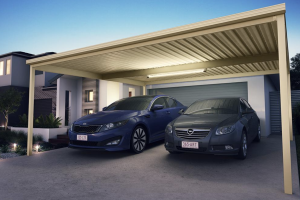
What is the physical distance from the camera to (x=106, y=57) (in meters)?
6.70

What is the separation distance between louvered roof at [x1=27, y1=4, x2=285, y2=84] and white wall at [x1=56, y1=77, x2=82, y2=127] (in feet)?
13.5

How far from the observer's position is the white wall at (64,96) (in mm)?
12250

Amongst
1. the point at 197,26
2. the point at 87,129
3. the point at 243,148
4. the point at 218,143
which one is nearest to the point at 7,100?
the point at 87,129

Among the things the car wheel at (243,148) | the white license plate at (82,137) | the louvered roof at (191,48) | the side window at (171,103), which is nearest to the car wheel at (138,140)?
the white license plate at (82,137)

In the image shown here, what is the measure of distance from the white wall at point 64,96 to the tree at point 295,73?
28.5 m

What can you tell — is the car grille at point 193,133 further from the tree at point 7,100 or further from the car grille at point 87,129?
the tree at point 7,100

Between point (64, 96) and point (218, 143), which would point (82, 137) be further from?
point (64, 96)

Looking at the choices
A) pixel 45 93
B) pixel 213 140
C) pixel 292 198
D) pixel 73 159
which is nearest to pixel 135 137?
pixel 73 159

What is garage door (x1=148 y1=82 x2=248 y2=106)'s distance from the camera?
32.9 ft

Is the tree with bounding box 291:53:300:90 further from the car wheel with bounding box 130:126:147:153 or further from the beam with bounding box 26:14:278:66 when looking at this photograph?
the beam with bounding box 26:14:278:66

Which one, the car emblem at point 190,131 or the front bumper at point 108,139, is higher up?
the car emblem at point 190,131

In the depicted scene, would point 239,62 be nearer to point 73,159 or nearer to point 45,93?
point 73,159

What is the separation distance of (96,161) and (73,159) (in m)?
0.72

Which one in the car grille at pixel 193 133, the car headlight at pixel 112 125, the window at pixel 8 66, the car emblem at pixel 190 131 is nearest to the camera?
the car grille at pixel 193 133
